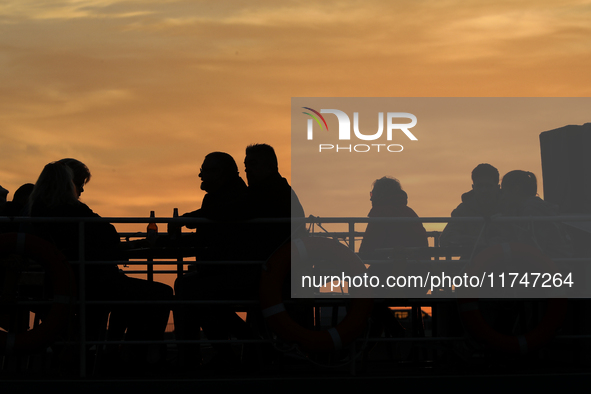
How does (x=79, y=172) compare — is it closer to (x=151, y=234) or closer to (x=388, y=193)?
(x=151, y=234)

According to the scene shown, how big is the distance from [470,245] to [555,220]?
0.61 meters

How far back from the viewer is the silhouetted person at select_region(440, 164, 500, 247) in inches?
162

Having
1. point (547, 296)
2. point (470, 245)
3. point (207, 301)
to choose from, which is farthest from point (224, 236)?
point (547, 296)

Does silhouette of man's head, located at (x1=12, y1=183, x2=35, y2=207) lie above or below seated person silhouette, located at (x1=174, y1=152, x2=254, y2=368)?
above

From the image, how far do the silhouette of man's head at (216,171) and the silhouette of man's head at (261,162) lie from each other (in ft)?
0.61

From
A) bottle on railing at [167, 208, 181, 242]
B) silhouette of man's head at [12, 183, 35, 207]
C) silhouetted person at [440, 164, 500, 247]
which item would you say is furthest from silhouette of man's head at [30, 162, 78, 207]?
silhouetted person at [440, 164, 500, 247]

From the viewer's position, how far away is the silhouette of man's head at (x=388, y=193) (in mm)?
4785

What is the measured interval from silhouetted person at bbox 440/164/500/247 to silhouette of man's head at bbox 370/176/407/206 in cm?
40

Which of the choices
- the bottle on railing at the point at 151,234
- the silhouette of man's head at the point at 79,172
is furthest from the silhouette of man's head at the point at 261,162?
the silhouette of man's head at the point at 79,172

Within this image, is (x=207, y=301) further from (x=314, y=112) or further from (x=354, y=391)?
(x=314, y=112)

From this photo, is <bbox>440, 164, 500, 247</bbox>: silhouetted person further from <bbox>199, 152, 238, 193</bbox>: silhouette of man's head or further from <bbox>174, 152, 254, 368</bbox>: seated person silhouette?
<bbox>199, 152, 238, 193</bbox>: silhouette of man's head

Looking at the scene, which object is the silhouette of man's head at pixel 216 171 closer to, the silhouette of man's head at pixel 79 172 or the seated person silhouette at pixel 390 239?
the silhouette of man's head at pixel 79 172

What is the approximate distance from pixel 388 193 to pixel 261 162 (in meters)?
1.38

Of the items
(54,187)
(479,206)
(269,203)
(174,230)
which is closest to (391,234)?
(479,206)
